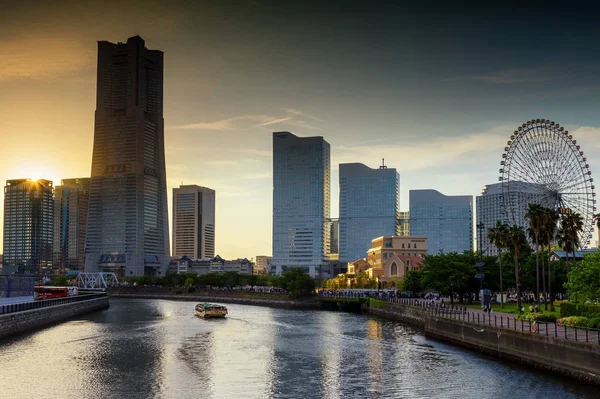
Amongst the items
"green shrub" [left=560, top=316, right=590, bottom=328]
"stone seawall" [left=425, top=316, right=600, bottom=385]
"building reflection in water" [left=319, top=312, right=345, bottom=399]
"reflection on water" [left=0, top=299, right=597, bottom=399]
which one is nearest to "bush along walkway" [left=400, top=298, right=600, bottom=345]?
"green shrub" [left=560, top=316, right=590, bottom=328]

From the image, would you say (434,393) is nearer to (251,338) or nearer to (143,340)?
(251,338)

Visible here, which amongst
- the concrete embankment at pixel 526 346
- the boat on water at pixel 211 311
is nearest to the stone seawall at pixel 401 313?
the concrete embankment at pixel 526 346

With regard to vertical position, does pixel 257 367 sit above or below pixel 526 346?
below

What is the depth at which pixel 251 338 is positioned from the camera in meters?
98.6

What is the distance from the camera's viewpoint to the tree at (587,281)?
7331cm

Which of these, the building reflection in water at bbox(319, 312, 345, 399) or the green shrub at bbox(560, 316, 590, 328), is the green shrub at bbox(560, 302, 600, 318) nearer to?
the green shrub at bbox(560, 316, 590, 328)

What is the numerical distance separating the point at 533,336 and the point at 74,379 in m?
45.3

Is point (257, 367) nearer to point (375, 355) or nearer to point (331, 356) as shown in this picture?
point (331, 356)

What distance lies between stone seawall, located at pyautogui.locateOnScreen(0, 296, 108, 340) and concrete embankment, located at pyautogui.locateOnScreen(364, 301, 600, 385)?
208ft

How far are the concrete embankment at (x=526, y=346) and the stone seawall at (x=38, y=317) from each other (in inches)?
2491

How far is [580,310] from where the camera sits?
251 feet

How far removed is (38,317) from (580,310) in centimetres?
8911

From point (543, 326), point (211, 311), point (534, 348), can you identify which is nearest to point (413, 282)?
point (211, 311)

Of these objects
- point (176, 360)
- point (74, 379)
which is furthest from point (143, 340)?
point (74, 379)
